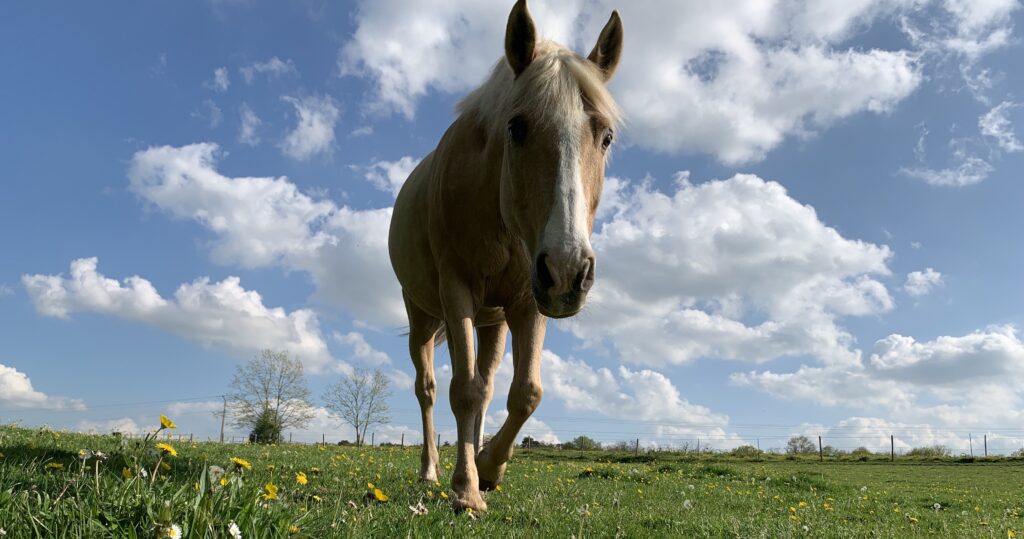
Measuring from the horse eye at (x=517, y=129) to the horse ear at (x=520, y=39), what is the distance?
0.50 m

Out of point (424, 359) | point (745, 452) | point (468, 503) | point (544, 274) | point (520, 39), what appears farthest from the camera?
point (745, 452)

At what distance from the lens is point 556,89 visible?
4.05m

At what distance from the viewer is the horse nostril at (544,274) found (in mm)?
3529

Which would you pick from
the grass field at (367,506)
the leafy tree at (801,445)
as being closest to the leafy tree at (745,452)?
the leafy tree at (801,445)

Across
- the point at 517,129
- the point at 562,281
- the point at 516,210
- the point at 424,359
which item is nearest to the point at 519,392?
the point at 516,210

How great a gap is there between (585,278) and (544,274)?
24 centimetres

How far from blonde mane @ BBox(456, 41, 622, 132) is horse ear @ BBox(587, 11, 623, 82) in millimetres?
265

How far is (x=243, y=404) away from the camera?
56750 mm

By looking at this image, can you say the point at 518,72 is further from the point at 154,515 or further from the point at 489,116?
the point at 154,515

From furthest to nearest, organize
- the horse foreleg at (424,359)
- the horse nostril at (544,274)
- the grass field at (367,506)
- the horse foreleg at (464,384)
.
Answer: the horse foreleg at (424,359) → the horse foreleg at (464,384) → the horse nostril at (544,274) → the grass field at (367,506)

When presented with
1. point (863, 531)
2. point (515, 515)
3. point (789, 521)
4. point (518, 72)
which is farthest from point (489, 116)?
point (863, 531)

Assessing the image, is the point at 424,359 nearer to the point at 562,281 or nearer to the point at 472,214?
the point at 472,214

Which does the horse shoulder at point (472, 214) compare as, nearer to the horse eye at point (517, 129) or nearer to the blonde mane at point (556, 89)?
the blonde mane at point (556, 89)

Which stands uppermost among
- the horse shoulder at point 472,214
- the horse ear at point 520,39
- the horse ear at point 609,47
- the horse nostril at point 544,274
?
the horse ear at point 609,47
